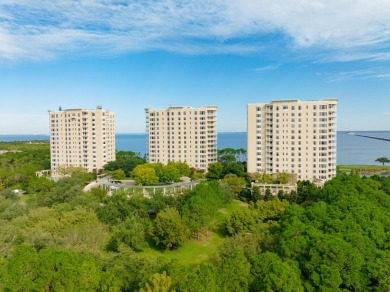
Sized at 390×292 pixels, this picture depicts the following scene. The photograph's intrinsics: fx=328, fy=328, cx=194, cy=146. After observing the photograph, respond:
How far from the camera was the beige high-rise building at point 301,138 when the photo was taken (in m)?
49.2

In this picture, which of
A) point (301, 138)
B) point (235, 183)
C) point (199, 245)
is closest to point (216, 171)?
point (235, 183)

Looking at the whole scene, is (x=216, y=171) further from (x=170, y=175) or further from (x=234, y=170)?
(x=170, y=175)

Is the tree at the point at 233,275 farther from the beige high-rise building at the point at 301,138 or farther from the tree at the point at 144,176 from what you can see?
the beige high-rise building at the point at 301,138

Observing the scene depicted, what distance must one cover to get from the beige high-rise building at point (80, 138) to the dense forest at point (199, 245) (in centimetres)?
2584

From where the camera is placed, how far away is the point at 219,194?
126 feet

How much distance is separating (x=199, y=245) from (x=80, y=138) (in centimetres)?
4238

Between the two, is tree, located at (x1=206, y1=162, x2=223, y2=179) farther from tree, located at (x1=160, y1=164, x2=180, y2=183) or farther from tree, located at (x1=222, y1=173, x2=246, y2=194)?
tree, located at (x1=222, y1=173, x2=246, y2=194)

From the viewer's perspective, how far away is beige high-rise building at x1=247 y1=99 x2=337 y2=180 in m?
49.2

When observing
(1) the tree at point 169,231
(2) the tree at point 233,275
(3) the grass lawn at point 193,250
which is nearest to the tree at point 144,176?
(3) the grass lawn at point 193,250

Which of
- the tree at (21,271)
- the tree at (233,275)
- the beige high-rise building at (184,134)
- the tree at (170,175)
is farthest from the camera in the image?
the beige high-rise building at (184,134)

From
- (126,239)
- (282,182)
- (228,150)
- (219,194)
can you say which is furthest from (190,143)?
(126,239)

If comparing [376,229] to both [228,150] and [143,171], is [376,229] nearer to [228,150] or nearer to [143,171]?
[143,171]

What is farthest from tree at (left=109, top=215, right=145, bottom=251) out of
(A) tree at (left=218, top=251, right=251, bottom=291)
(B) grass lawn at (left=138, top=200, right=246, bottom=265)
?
(A) tree at (left=218, top=251, right=251, bottom=291)

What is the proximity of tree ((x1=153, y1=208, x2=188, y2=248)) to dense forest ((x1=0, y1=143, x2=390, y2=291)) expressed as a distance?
9cm
